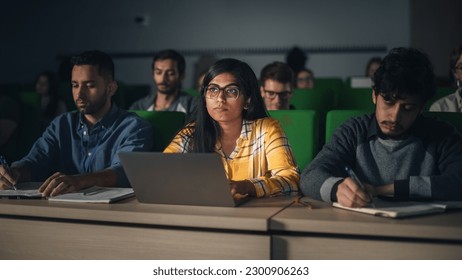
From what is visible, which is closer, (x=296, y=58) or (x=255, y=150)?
(x=255, y=150)

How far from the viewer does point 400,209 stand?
1503 mm

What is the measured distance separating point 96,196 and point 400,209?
0.86m

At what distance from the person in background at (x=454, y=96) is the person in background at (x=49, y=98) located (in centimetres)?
293

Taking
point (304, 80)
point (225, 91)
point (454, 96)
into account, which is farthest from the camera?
point (304, 80)

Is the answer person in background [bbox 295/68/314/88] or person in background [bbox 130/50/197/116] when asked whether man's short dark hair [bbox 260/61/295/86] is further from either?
person in background [bbox 295/68/314/88]

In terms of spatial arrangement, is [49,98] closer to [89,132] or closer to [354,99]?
[354,99]

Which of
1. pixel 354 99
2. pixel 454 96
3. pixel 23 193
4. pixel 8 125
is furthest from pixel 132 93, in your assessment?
pixel 23 193

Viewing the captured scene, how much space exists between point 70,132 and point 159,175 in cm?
103

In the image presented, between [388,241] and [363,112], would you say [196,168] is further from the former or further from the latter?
[363,112]

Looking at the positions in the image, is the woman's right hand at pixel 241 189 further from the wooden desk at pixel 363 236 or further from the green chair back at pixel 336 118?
the green chair back at pixel 336 118

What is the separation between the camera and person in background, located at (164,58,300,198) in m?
2.03

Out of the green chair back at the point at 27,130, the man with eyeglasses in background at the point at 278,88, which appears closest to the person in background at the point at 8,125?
the green chair back at the point at 27,130

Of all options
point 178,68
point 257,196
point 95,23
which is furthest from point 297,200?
point 95,23

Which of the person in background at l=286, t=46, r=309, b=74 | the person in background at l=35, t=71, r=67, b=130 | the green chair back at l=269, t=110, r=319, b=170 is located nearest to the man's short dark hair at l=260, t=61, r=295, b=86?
the green chair back at l=269, t=110, r=319, b=170
